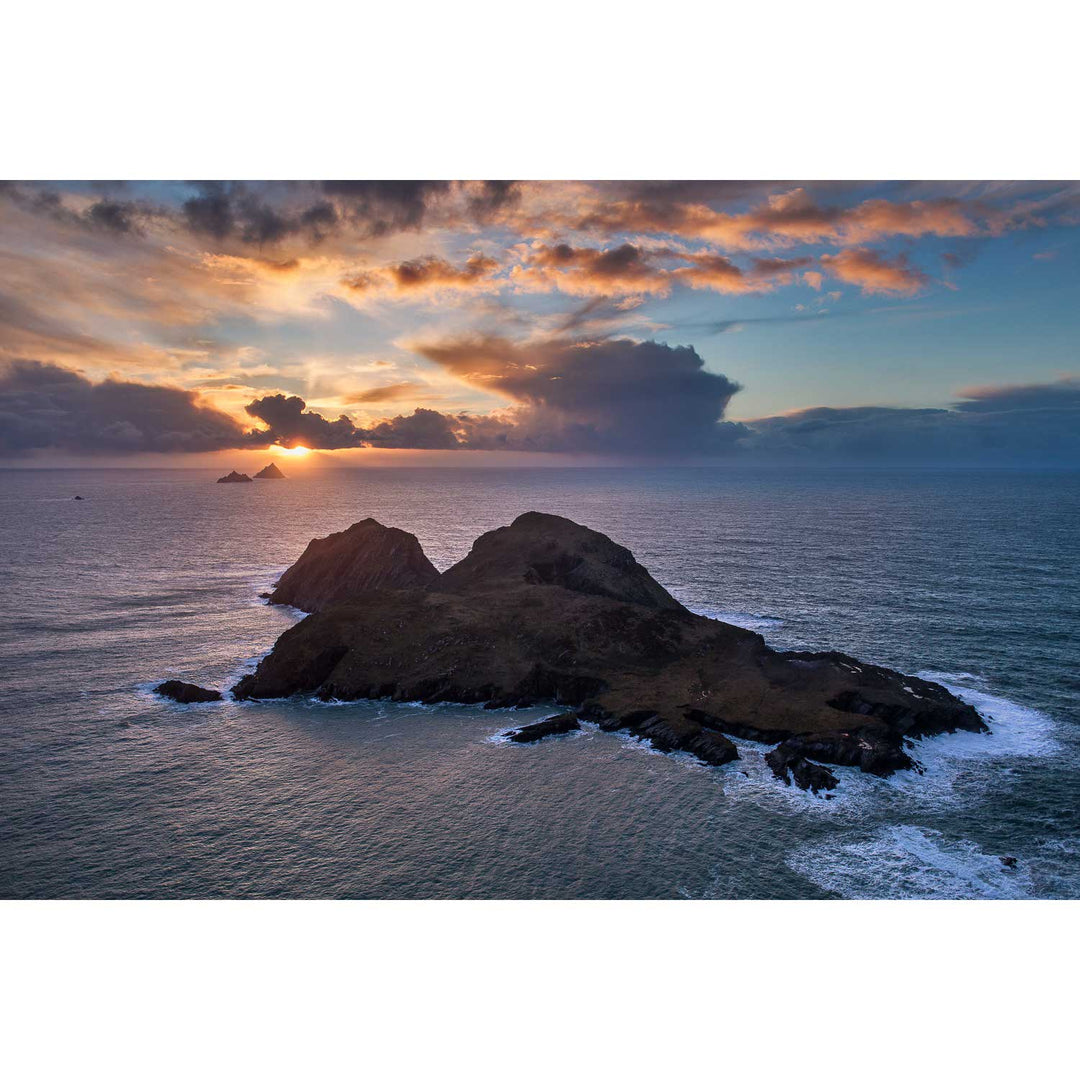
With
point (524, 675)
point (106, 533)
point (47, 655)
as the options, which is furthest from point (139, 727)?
point (106, 533)

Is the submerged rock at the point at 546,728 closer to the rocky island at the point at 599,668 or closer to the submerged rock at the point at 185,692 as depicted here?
the rocky island at the point at 599,668

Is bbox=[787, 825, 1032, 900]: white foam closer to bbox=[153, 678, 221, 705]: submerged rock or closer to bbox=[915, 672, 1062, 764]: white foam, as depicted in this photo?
bbox=[915, 672, 1062, 764]: white foam

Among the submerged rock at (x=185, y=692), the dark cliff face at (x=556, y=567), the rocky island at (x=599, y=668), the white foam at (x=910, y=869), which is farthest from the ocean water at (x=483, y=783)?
the dark cliff face at (x=556, y=567)

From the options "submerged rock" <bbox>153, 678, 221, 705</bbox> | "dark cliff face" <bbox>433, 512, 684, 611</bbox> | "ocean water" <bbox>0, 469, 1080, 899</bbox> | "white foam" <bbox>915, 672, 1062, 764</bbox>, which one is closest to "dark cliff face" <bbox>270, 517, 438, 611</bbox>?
"ocean water" <bbox>0, 469, 1080, 899</bbox>

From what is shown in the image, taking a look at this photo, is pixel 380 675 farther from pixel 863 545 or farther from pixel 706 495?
pixel 706 495

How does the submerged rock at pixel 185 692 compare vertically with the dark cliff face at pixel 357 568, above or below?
below

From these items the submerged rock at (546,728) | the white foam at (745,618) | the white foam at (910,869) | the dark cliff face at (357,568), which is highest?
the dark cliff face at (357,568)
